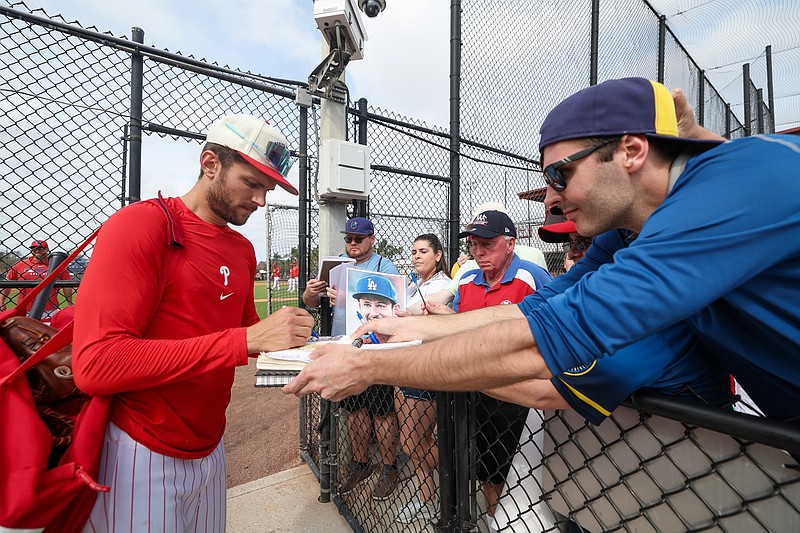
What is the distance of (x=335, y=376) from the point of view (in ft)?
3.96

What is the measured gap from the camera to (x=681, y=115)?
148 centimetres

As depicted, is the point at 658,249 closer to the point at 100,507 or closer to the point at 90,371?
the point at 90,371

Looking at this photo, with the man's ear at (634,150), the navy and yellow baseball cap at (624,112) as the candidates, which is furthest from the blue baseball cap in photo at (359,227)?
the man's ear at (634,150)

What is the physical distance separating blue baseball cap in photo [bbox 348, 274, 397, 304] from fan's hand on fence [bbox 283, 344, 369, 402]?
0.66 metres

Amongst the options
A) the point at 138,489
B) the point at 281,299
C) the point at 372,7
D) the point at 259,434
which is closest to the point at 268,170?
the point at 138,489

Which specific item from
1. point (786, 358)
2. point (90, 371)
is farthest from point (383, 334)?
point (786, 358)

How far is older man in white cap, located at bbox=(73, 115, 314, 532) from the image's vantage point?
3.96 ft

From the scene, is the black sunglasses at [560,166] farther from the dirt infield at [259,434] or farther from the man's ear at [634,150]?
the dirt infield at [259,434]

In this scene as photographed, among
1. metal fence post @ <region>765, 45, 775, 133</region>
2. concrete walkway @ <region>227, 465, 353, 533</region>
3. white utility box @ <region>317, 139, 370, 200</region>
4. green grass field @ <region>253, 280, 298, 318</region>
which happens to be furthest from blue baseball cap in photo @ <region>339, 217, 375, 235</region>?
metal fence post @ <region>765, 45, 775, 133</region>

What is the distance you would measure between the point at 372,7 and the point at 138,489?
3444 millimetres

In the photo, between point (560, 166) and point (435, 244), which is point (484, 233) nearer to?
point (435, 244)

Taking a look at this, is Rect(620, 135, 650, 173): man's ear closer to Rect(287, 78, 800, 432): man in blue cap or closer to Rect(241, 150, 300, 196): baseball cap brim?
Rect(287, 78, 800, 432): man in blue cap

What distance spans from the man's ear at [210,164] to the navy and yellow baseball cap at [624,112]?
136cm

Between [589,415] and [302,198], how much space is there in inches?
114
